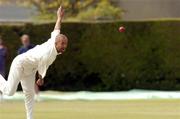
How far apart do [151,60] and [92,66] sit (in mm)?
2182

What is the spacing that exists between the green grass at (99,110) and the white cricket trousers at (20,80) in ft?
9.97

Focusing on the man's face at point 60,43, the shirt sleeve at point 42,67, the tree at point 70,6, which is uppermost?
the man's face at point 60,43

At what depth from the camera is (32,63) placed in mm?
12375

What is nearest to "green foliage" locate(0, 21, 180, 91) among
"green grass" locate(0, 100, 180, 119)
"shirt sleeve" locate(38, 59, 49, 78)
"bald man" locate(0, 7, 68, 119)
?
"green grass" locate(0, 100, 180, 119)

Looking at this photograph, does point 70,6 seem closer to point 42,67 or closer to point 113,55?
point 113,55

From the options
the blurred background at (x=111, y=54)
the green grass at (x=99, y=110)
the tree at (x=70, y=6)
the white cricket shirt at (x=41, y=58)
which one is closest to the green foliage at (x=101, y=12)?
the tree at (x=70, y=6)

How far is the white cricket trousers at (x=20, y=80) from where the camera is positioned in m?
12.5

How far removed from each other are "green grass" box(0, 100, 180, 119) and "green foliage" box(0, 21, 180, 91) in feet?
13.7

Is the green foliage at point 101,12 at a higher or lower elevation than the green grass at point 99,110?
lower

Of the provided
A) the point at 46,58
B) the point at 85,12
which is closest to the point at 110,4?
the point at 85,12

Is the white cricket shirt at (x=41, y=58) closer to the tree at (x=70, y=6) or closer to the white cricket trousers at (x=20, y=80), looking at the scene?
the white cricket trousers at (x=20, y=80)

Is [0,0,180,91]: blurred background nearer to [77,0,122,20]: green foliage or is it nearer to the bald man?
[77,0,122,20]: green foliage

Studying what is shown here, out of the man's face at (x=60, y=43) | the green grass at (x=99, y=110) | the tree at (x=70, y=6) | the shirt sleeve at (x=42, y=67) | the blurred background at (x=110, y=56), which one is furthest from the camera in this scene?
the tree at (x=70, y=6)

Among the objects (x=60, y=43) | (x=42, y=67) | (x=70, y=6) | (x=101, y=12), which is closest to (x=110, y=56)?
(x=101, y=12)
